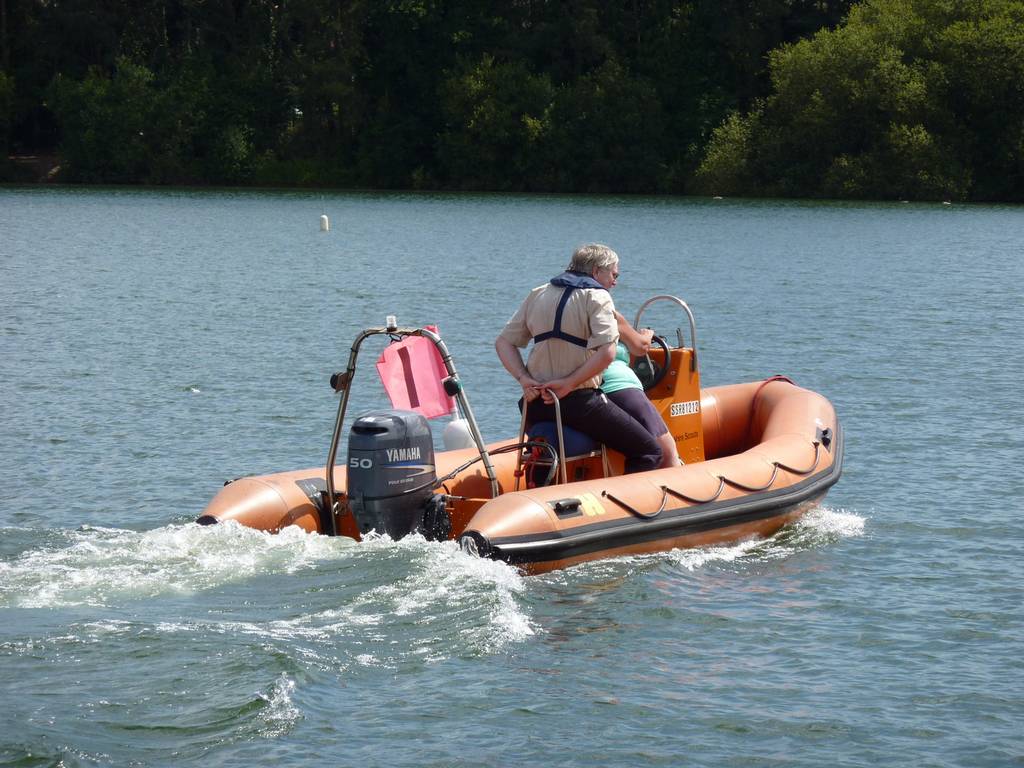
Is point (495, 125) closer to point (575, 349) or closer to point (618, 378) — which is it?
point (618, 378)

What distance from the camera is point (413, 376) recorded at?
7.45 m

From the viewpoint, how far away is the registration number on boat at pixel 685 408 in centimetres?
859

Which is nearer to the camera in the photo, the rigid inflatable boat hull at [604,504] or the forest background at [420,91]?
the rigid inflatable boat hull at [604,504]

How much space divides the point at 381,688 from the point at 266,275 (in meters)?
20.2

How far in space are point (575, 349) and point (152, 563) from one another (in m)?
2.26

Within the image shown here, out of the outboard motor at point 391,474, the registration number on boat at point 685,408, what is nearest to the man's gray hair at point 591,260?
the outboard motor at point 391,474

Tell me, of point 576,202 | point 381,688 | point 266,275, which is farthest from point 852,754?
point 576,202

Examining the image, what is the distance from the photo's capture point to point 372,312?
2022cm

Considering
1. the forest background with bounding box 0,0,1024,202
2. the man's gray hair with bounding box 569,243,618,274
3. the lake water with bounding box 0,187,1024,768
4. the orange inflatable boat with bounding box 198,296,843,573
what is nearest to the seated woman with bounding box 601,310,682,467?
the orange inflatable boat with bounding box 198,296,843,573

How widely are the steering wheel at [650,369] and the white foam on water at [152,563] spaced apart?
2155mm

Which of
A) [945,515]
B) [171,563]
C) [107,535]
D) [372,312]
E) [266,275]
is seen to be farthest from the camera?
[266,275]

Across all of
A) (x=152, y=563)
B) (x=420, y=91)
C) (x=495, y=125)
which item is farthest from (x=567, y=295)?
(x=420, y=91)

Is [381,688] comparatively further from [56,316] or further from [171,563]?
[56,316]

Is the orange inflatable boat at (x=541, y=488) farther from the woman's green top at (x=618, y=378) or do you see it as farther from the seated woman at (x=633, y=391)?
the woman's green top at (x=618, y=378)
